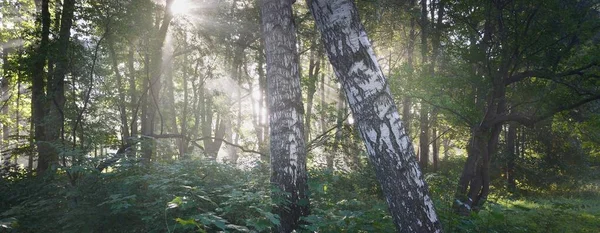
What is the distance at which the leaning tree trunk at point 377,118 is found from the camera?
10.1 feet

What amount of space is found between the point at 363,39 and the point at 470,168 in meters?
7.57

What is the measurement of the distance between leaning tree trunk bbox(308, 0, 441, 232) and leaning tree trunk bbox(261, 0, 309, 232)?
1.69 metres

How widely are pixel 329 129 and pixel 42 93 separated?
8841 mm

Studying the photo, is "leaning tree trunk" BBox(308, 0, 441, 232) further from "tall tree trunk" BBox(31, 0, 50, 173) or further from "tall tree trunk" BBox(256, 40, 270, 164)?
"tall tree trunk" BBox(31, 0, 50, 173)

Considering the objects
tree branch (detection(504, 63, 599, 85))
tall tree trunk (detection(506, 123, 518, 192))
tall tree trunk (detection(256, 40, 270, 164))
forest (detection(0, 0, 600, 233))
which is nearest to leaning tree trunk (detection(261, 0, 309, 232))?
forest (detection(0, 0, 600, 233))

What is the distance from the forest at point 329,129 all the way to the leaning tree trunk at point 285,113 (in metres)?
0.02

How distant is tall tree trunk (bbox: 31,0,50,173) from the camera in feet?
31.4

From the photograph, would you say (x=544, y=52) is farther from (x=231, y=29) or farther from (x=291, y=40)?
(x=231, y=29)

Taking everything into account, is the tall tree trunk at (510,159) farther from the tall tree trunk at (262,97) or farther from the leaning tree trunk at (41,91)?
the leaning tree trunk at (41,91)

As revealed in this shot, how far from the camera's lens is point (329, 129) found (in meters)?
10.8

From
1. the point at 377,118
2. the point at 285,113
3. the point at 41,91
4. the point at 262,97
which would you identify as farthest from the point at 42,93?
the point at 262,97

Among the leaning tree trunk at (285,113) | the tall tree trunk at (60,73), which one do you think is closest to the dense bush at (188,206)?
the leaning tree trunk at (285,113)

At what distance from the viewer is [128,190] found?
5020 mm

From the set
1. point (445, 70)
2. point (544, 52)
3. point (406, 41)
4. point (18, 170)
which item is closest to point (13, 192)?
point (18, 170)
